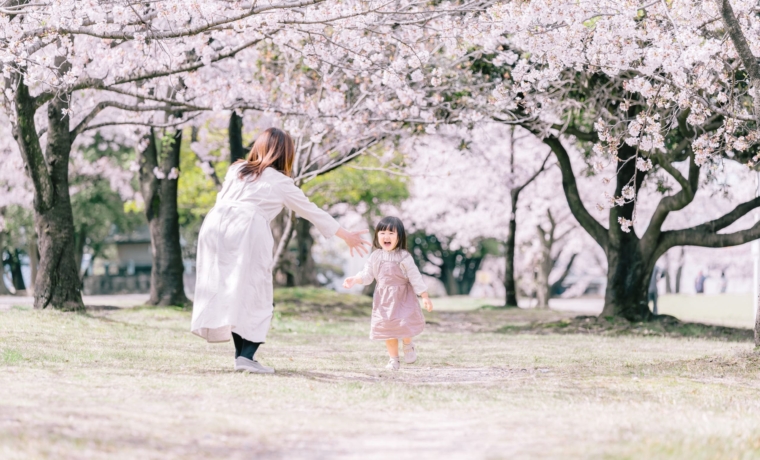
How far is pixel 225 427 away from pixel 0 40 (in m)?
7.48

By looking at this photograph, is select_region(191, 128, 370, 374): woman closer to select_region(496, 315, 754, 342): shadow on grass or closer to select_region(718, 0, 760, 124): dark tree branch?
select_region(718, 0, 760, 124): dark tree branch

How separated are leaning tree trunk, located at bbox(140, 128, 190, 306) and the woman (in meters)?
10.8

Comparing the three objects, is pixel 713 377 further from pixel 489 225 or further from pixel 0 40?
pixel 489 225

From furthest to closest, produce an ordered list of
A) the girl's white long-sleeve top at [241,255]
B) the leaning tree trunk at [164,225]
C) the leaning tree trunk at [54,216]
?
the leaning tree trunk at [164,225]
the leaning tree trunk at [54,216]
the girl's white long-sleeve top at [241,255]

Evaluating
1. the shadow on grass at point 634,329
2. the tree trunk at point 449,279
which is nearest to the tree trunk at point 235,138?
the shadow on grass at point 634,329

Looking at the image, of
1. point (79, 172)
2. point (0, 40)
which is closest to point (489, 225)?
point (79, 172)

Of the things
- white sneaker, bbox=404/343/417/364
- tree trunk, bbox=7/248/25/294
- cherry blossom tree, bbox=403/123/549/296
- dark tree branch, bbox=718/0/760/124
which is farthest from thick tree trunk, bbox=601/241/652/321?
tree trunk, bbox=7/248/25/294

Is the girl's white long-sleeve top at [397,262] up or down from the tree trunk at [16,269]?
up

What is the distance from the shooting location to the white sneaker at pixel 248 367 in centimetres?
711

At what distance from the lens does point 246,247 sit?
6977mm

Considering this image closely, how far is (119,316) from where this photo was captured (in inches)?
580

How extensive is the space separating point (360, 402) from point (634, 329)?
32.7 ft

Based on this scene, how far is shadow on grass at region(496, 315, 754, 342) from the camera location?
1438 cm

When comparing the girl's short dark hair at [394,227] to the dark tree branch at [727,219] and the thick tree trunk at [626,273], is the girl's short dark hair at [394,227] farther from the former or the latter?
the dark tree branch at [727,219]
